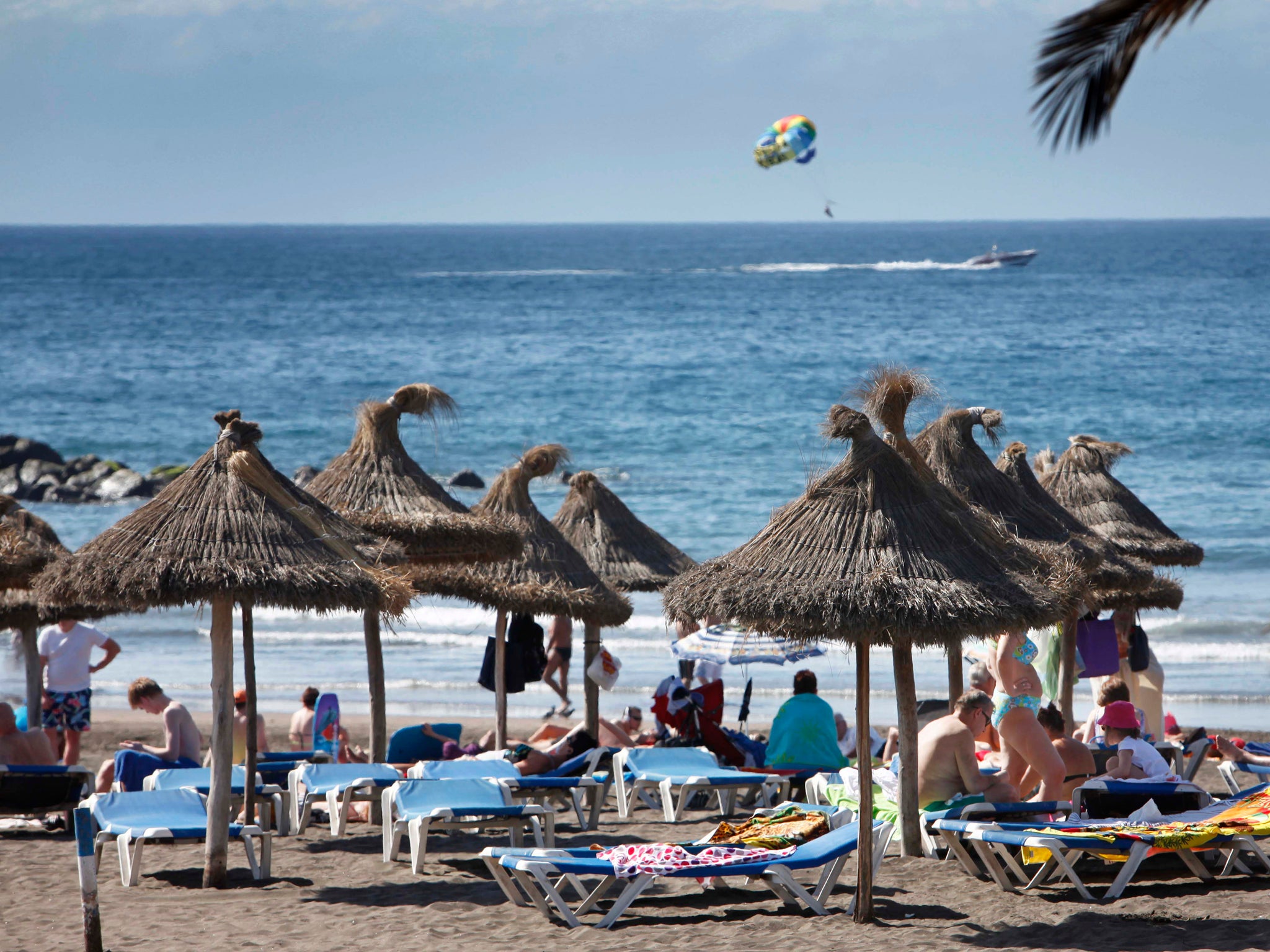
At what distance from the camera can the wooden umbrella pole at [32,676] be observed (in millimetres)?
9719

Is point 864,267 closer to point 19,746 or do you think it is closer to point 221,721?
point 19,746

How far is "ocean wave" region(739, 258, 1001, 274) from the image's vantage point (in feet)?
364

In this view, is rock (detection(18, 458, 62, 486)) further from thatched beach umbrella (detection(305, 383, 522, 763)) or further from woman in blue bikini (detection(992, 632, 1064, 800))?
woman in blue bikini (detection(992, 632, 1064, 800))

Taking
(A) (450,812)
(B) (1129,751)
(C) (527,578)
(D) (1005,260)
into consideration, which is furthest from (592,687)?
(D) (1005,260)

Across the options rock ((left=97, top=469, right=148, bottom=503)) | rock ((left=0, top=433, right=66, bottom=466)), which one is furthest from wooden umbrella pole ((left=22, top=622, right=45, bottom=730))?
rock ((left=0, top=433, right=66, bottom=466))

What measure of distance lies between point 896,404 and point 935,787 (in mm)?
2060

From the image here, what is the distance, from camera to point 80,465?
33656 millimetres

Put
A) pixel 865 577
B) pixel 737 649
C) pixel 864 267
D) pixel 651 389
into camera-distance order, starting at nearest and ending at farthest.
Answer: pixel 865 577 → pixel 737 649 → pixel 651 389 → pixel 864 267

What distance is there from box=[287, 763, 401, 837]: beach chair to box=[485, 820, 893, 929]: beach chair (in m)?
1.84

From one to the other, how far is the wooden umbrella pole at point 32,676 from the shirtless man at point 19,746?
92 centimetres

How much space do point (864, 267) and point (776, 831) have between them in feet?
375

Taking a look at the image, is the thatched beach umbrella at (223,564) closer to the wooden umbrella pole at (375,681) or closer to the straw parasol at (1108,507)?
the wooden umbrella pole at (375,681)

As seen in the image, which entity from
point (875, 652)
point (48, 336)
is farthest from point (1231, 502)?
point (48, 336)

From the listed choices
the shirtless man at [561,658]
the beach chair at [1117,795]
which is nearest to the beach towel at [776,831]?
the beach chair at [1117,795]
